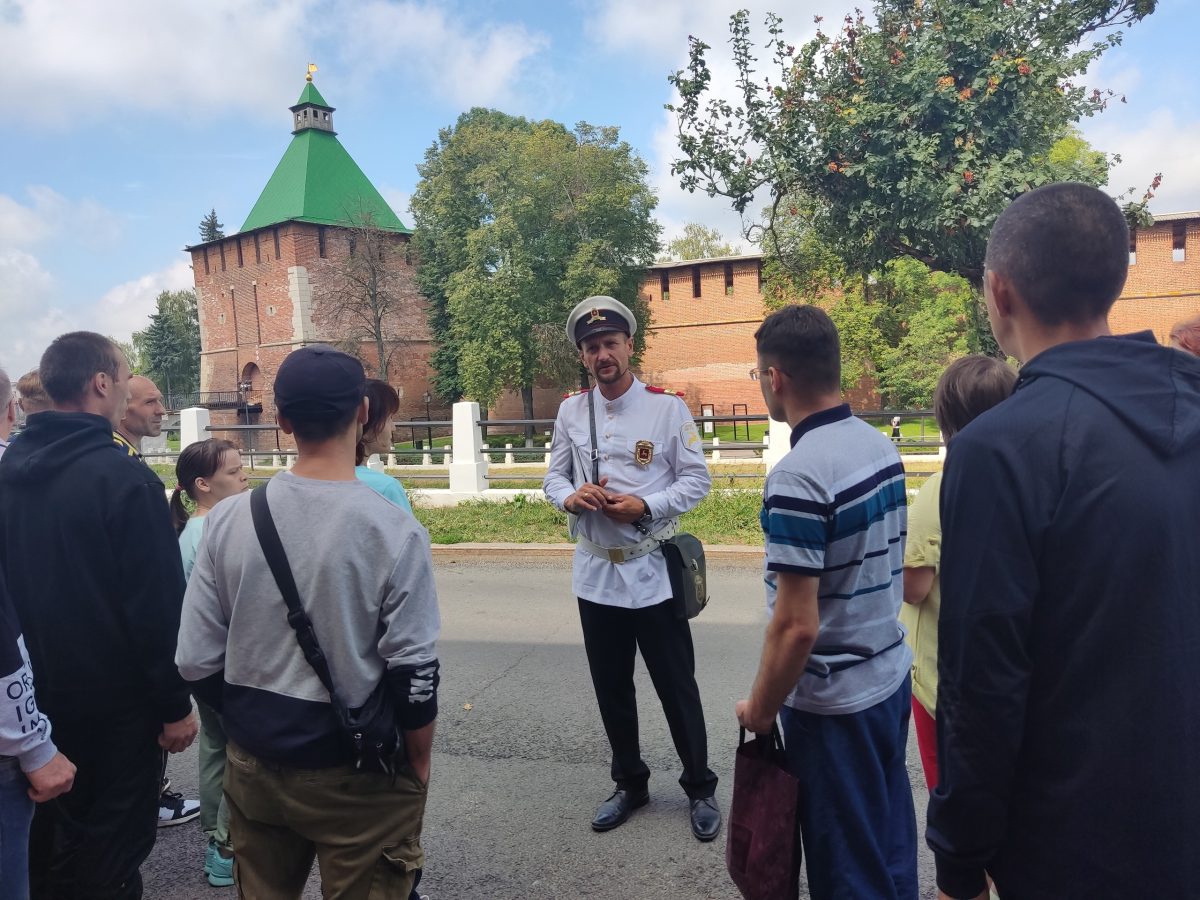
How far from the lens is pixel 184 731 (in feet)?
9.08

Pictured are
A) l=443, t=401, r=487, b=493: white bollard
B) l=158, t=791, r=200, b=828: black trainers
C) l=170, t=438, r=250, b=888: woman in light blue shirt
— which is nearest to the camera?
l=170, t=438, r=250, b=888: woman in light blue shirt

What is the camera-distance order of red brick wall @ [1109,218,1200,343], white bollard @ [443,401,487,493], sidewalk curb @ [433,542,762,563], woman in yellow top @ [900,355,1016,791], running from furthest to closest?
1. red brick wall @ [1109,218,1200,343]
2. white bollard @ [443,401,487,493]
3. sidewalk curb @ [433,542,762,563]
4. woman in yellow top @ [900,355,1016,791]

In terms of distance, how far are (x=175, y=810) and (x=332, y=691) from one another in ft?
9.04

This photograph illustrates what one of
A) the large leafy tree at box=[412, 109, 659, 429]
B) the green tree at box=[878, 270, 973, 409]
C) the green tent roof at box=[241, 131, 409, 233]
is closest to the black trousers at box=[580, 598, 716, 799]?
the green tree at box=[878, 270, 973, 409]

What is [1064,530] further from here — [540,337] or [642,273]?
[642,273]

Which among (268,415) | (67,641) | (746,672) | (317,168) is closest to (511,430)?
(268,415)

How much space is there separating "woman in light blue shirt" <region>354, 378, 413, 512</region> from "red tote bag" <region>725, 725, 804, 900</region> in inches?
65.0

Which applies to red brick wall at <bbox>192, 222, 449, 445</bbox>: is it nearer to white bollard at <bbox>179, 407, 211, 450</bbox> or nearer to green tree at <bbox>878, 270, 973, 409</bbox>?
green tree at <bbox>878, 270, 973, 409</bbox>

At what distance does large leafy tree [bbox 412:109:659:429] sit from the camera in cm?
3688

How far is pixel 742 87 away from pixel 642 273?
84.2ft

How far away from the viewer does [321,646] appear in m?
2.07

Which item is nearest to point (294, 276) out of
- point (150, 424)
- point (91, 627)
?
point (150, 424)

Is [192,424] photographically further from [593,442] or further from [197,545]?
[593,442]

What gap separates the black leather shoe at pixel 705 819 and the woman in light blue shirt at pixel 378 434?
6.06 feet
